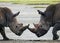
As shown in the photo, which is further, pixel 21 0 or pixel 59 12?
pixel 21 0

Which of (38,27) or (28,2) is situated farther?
(28,2)

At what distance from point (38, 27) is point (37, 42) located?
0.55 feet

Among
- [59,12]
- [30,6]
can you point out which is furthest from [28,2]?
[59,12]

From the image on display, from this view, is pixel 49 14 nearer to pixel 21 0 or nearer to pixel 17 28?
pixel 17 28

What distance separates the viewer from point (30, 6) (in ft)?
23.5

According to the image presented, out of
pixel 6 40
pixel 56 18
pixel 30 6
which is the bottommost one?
pixel 30 6

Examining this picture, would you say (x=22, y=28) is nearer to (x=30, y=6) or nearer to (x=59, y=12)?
(x=59, y=12)

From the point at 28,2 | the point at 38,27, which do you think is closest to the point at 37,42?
the point at 38,27

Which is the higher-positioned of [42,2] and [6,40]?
[6,40]

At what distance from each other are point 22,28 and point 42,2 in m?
3.56

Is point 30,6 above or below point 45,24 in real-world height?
below

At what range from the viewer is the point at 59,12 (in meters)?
3.60

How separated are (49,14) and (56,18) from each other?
9 cm

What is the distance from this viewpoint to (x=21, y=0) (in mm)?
7152
